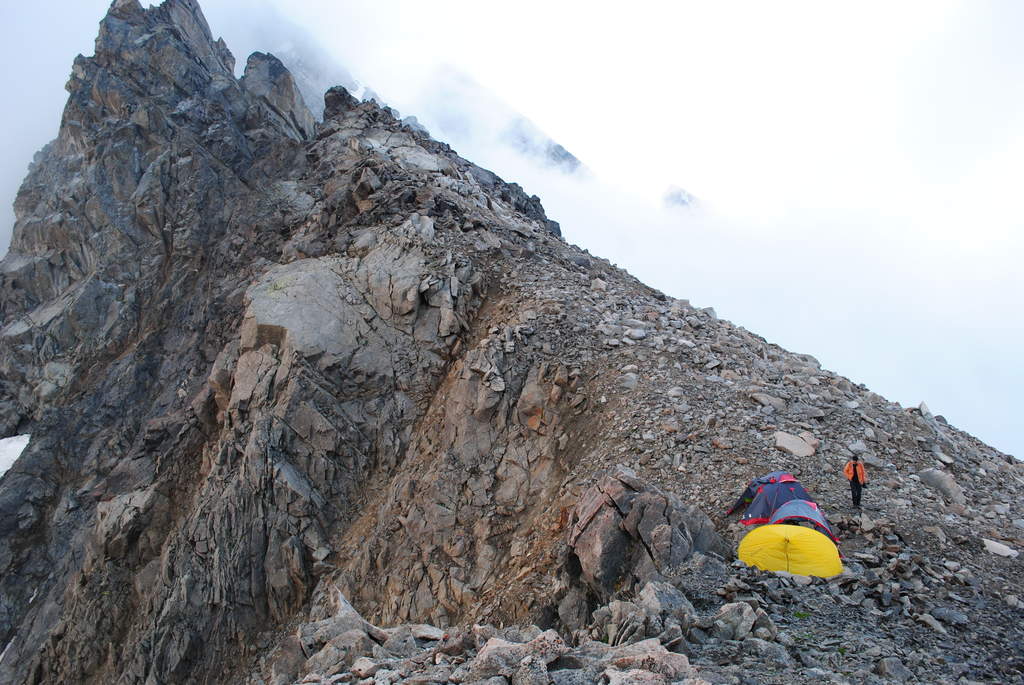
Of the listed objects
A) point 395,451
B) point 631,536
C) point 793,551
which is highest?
point 793,551

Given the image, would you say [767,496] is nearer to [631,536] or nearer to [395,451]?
[631,536]

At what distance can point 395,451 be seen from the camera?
20.4m

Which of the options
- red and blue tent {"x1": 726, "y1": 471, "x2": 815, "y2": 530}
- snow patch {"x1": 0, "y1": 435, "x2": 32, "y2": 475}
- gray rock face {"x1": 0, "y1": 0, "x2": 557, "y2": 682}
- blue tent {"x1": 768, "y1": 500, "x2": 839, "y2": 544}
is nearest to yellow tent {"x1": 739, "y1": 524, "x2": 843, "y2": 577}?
blue tent {"x1": 768, "y1": 500, "x2": 839, "y2": 544}

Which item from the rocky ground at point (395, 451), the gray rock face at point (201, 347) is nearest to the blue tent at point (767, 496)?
the rocky ground at point (395, 451)

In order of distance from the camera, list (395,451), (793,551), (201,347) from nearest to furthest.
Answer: (793,551), (395,451), (201,347)

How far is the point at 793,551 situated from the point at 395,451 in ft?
42.4

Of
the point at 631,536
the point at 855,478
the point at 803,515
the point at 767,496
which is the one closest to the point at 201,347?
the point at 631,536

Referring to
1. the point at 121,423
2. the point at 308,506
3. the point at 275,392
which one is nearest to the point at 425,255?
the point at 275,392

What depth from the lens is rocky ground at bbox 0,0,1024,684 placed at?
9.80 meters

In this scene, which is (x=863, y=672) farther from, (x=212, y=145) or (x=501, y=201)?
(x=212, y=145)

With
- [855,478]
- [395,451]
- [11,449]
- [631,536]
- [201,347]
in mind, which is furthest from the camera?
[11,449]

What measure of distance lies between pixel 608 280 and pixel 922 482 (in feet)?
42.7

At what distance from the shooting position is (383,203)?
85.4 ft

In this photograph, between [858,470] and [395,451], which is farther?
[395,451]
